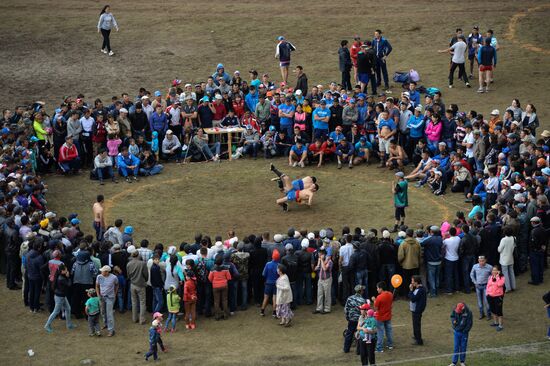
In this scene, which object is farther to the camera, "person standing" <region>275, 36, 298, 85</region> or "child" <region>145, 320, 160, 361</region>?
"person standing" <region>275, 36, 298, 85</region>

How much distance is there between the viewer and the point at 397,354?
2431 cm

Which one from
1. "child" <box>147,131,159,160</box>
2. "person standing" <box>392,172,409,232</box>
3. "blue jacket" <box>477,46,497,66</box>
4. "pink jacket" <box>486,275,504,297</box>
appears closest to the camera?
"pink jacket" <box>486,275,504,297</box>

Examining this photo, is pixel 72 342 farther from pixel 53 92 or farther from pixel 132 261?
pixel 53 92

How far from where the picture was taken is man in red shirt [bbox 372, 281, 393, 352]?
2397 centimetres

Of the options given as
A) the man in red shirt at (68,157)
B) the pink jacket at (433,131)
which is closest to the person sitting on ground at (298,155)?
the pink jacket at (433,131)

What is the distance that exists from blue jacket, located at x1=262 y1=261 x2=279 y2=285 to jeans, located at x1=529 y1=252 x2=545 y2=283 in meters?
6.19

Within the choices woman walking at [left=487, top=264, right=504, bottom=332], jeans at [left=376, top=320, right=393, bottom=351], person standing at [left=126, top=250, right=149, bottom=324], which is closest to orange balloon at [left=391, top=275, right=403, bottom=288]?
jeans at [left=376, top=320, right=393, bottom=351]

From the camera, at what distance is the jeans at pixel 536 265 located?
89.8 ft

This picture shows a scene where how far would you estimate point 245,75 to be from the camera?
42062 mm

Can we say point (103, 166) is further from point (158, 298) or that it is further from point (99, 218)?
point (158, 298)

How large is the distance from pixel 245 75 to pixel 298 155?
7.47m

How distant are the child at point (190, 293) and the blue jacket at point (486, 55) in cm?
1700

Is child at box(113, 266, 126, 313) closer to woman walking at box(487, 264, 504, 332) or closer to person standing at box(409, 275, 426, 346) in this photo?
person standing at box(409, 275, 426, 346)

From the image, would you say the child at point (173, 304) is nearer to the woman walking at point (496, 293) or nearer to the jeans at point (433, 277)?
the jeans at point (433, 277)
